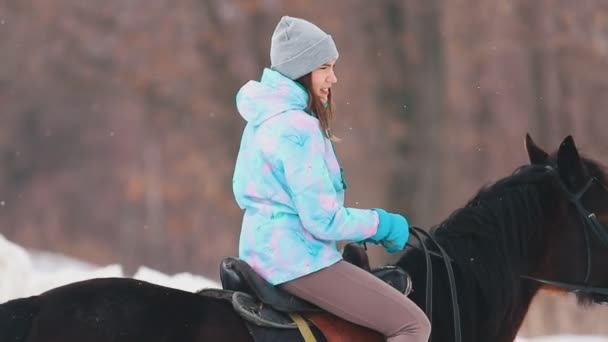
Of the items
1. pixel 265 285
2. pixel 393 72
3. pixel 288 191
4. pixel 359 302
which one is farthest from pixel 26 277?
pixel 393 72

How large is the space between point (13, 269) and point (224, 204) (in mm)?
11631

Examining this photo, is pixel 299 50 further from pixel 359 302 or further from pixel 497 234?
pixel 497 234

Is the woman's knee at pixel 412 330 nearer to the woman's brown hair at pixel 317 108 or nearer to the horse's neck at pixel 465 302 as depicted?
the horse's neck at pixel 465 302

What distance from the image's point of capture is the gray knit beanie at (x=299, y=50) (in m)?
4.48

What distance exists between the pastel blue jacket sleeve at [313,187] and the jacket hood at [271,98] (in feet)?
0.45

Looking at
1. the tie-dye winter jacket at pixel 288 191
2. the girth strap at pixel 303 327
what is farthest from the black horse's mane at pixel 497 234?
the girth strap at pixel 303 327

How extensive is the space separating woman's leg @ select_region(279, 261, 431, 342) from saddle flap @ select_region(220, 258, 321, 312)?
5cm

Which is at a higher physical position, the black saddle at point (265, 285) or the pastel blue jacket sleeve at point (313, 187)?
the pastel blue jacket sleeve at point (313, 187)

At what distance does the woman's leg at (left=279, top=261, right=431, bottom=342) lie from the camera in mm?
4387

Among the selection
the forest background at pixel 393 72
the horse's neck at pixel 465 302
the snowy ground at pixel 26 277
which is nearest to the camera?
the horse's neck at pixel 465 302

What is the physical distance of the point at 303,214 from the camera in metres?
4.32

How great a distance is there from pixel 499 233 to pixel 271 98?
132 centimetres

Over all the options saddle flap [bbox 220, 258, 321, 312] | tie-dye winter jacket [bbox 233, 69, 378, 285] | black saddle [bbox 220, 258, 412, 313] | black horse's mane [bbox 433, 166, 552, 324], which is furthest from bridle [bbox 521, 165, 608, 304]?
saddle flap [bbox 220, 258, 321, 312]

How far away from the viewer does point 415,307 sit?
4.44 metres
